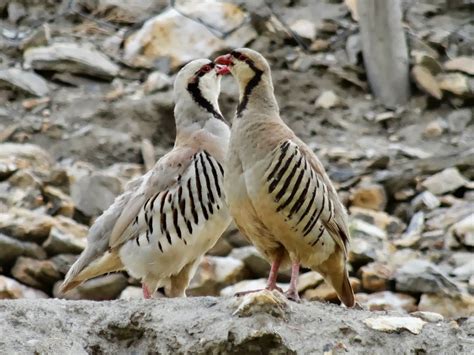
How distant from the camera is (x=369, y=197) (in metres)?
7.38

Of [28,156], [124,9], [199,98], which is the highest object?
[199,98]

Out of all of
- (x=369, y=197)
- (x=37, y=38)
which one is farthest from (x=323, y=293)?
(x=37, y=38)

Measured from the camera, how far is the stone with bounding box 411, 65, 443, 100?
852cm

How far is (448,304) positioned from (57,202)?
2.61 meters

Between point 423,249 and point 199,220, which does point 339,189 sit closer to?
point 423,249

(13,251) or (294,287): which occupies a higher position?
(294,287)

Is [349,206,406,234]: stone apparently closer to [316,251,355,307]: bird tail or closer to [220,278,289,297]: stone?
[220,278,289,297]: stone

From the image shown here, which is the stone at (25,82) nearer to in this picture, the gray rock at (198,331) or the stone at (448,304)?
the stone at (448,304)

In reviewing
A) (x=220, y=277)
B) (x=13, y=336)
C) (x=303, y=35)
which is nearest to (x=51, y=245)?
(x=220, y=277)

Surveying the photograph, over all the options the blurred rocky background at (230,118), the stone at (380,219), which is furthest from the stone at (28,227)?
the stone at (380,219)

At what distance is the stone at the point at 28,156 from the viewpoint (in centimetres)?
742

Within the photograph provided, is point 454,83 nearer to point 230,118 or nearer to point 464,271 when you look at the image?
point 230,118

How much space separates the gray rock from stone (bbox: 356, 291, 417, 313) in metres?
2.32

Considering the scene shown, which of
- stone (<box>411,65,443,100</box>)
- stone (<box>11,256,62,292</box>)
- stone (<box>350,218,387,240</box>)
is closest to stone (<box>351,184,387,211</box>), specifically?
stone (<box>350,218,387,240</box>)
